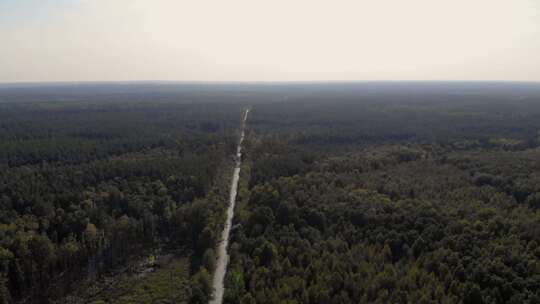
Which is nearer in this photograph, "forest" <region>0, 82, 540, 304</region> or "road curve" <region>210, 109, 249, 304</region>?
"forest" <region>0, 82, 540, 304</region>

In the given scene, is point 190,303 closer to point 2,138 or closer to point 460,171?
point 460,171

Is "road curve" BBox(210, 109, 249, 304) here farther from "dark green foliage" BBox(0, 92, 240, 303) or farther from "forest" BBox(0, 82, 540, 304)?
"dark green foliage" BBox(0, 92, 240, 303)

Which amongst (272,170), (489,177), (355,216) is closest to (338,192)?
(355,216)

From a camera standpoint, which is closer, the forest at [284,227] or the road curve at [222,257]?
the forest at [284,227]

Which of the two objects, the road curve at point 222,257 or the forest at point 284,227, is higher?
the forest at point 284,227

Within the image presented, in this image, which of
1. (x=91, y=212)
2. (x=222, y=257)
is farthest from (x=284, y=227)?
(x=91, y=212)

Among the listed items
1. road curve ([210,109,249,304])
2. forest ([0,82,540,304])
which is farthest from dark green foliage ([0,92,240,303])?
road curve ([210,109,249,304])

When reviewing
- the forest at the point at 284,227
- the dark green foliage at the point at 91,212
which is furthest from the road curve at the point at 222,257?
the dark green foliage at the point at 91,212

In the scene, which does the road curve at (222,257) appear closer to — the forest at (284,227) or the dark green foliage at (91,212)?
the forest at (284,227)

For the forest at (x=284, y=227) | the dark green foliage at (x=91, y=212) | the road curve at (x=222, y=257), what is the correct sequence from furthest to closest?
1. the dark green foliage at (x=91, y=212)
2. the road curve at (x=222, y=257)
3. the forest at (x=284, y=227)

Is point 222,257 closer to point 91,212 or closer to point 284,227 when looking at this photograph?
point 284,227

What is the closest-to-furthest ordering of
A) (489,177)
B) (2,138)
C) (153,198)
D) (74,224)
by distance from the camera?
1. (74,224)
2. (153,198)
3. (489,177)
4. (2,138)
